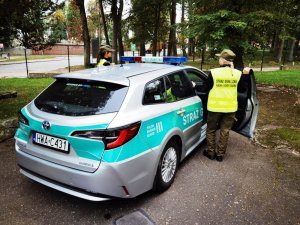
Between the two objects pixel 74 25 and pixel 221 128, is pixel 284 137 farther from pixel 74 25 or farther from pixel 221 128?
pixel 74 25

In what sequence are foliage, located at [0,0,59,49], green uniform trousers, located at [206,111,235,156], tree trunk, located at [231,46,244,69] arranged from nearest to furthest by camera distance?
1. green uniform trousers, located at [206,111,235,156]
2. foliage, located at [0,0,59,49]
3. tree trunk, located at [231,46,244,69]

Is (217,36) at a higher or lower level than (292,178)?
higher

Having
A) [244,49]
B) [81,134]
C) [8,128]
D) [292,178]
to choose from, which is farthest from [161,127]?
[244,49]

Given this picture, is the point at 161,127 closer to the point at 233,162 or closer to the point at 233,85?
the point at 233,85

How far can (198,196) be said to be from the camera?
150 inches

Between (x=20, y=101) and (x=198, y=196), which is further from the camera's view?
(x=20, y=101)

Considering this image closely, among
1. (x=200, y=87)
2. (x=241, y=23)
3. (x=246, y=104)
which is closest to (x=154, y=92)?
(x=200, y=87)

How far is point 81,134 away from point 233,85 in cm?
262

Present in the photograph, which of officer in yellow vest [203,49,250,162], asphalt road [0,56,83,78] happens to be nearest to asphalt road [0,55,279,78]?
asphalt road [0,56,83,78]

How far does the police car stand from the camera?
297 centimetres

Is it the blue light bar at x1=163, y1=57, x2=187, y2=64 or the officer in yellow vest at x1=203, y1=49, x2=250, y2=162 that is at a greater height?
the blue light bar at x1=163, y1=57, x2=187, y2=64

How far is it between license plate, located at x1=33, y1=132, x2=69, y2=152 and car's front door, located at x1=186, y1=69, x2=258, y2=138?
253cm

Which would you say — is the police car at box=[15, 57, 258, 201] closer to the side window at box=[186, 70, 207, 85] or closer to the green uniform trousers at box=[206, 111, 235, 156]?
the green uniform trousers at box=[206, 111, 235, 156]

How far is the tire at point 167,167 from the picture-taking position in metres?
3.64
